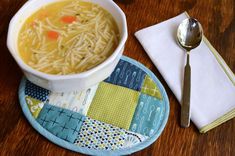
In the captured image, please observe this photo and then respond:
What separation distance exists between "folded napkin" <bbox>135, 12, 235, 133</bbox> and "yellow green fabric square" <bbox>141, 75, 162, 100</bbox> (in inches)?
1.4

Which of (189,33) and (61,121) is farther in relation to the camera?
(189,33)

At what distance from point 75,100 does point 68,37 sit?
0.49 ft

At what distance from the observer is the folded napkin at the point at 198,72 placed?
0.79m

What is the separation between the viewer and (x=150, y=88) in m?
0.83

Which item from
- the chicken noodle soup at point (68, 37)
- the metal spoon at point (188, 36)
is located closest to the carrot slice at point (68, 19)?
the chicken noodle soup at point (68, 37)

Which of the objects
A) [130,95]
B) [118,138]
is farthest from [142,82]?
[118,138]

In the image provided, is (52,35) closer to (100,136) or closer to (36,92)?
(36,92)

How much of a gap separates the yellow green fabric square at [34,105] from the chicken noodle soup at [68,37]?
0.10 meters

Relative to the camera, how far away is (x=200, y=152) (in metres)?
0.75

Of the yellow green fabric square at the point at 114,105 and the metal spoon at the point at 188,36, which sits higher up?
the metal spoon at the point at 188,36

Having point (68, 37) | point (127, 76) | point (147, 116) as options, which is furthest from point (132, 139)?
point (68, 37)

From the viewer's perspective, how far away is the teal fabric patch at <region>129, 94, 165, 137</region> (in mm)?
759

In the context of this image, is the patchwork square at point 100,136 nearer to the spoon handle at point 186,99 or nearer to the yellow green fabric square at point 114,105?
the yellow green fabric square at point 114,105

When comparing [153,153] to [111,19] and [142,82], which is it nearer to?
[142,82]
